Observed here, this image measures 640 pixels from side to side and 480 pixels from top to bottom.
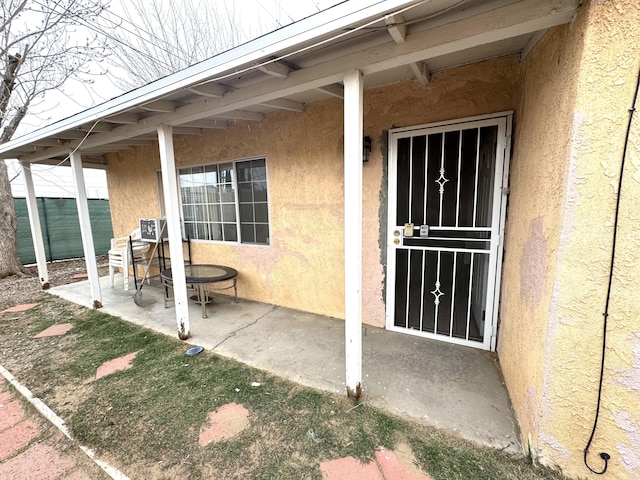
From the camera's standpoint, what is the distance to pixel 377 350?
9.73 feet

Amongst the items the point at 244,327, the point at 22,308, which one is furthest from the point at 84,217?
the point at 244,327

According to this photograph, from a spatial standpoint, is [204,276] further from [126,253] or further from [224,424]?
[224,424]

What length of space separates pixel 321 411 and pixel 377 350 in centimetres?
102

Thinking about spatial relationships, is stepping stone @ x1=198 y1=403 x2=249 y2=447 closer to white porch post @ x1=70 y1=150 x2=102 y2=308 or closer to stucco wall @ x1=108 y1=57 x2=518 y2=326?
stucco wall @ x1=108 y1=57 x2=518 y2=326

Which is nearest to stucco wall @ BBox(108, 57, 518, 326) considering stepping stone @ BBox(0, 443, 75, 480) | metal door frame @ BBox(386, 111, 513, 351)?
metal door frame @ BBox(386, 111, 513, 351)

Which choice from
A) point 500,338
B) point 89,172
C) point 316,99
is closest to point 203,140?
point 316,99

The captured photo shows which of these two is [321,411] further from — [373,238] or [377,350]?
[373,238]

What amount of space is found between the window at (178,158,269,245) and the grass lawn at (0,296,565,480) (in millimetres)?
1938

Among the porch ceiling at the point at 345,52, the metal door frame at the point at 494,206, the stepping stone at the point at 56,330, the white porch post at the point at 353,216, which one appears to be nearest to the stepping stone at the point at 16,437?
the stepping stone at the point at 56,330

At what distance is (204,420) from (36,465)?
1013 mm

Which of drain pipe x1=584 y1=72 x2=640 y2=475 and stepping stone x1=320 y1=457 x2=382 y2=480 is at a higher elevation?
drain pipe x1=584 y1=72 x2=640 y2=475

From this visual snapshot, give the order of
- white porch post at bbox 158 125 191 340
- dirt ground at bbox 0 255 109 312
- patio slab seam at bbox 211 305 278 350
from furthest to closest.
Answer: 1. dirt ground at bbox 0 255 109 312
2. patio slab seam at bbox 211 305 278 350
3. white porch post at bbox 158 125 191 340

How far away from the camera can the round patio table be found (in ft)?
12.7

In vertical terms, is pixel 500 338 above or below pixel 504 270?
below
